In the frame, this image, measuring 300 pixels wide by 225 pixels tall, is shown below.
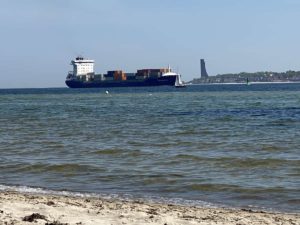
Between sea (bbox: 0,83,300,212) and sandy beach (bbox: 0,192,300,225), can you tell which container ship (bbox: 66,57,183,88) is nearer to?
sea (bbox: 0,83,300,212)

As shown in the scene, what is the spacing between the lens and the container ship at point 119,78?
129m

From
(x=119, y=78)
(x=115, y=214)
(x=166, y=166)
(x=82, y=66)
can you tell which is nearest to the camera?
(x=115, y=214)

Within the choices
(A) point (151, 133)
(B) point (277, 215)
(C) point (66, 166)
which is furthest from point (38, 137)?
(B) point (277, 215)

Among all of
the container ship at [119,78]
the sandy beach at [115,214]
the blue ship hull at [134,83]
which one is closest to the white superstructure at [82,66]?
the container ship at [119,78]

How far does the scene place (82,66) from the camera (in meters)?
141

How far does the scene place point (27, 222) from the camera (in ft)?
21.5

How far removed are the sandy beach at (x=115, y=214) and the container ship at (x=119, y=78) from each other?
393 ft

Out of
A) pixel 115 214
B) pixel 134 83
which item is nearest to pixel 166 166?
pixel 115 214

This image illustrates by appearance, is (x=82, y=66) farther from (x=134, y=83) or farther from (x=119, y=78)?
(x=134, y=83)

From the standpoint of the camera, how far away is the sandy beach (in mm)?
6793

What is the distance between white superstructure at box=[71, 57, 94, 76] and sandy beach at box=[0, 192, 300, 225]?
132 metres

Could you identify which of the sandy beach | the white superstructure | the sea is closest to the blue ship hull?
the white superstructure

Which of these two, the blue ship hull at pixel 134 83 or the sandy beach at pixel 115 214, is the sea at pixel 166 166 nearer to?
the sandy beach at pixel 115 214

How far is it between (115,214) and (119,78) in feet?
404
